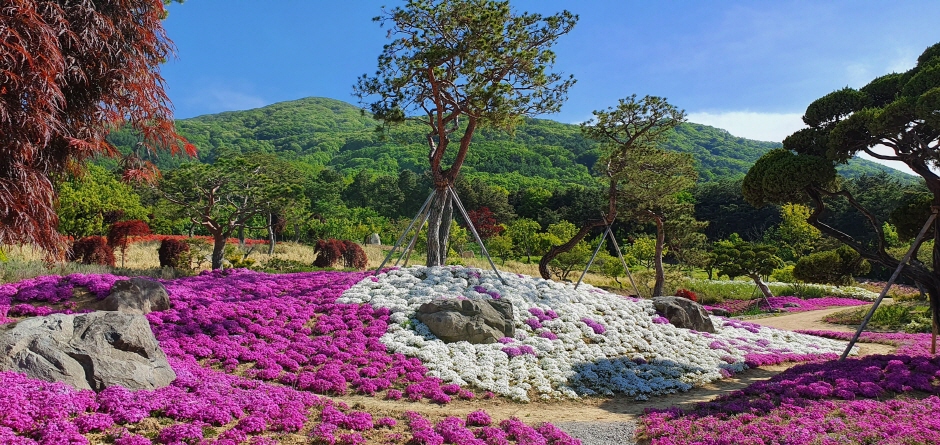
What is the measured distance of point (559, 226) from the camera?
1812 inches

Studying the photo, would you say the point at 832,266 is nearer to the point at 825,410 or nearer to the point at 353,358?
the point at 825,410

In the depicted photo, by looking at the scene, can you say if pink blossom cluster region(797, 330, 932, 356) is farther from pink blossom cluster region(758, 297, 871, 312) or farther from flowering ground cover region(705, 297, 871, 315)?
pink blossom cluster region(758, 297, 871, 312)

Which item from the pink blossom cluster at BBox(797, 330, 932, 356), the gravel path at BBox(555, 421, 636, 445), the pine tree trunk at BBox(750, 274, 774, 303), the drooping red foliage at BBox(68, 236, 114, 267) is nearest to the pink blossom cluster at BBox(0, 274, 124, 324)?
the drooping red foliage at BBox(68, 236, 114, 267)

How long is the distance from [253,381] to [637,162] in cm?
1772

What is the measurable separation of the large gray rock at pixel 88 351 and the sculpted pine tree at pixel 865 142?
44.0ft

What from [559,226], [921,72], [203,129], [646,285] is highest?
[203,129]

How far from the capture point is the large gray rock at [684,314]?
17297 millimetres

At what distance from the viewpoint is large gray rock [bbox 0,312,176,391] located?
22.6 ft

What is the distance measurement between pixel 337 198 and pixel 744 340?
1694 inches

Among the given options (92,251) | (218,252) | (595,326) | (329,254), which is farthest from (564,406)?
(92,251)

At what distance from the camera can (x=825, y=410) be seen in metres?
8.73

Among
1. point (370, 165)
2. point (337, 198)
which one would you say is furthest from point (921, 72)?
point (370, 165)

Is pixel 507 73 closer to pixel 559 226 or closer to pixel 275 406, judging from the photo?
pixel 275 406

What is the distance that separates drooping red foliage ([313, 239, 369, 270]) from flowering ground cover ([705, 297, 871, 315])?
17787 millimetres
